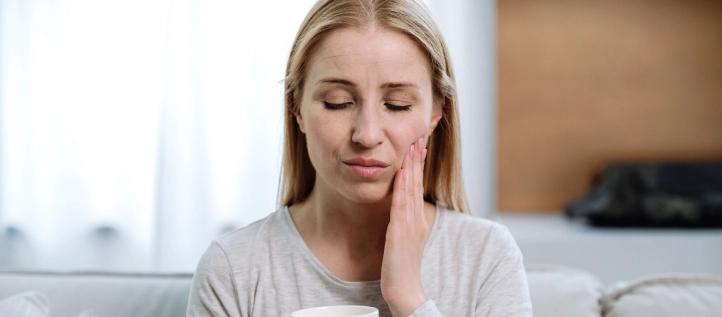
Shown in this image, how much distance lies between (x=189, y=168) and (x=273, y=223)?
1.86 m

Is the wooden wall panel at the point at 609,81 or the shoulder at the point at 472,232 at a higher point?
the wooden wall panel at the point at 609,81

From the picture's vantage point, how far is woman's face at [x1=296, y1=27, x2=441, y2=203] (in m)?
1.07

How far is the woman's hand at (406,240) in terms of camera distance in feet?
3.44

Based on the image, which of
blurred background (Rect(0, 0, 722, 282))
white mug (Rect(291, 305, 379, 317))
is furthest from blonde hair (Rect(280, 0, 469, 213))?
blurred background (Rect(0, 0, 722, 282))

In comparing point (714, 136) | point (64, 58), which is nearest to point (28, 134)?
point (64, 58)

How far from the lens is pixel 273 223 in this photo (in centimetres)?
125

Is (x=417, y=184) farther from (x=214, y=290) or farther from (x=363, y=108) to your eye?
(x=214, y=290)

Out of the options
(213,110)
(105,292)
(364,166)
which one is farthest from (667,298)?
(213,110)

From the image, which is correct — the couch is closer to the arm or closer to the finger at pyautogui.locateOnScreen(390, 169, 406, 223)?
the arm

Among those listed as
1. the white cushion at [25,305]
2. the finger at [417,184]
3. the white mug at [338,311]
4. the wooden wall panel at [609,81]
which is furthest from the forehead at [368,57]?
the wooden wall panel at [609,81]

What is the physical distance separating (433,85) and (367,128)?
0.63 feet

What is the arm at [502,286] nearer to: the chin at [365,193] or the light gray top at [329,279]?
the light gray top at [329,279]

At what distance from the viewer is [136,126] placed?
3029mm

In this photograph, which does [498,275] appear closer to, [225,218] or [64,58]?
[225,218]
